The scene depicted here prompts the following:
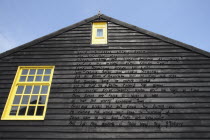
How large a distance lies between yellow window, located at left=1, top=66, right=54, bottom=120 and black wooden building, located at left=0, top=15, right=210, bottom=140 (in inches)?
1.4

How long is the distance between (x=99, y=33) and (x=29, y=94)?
162 inches

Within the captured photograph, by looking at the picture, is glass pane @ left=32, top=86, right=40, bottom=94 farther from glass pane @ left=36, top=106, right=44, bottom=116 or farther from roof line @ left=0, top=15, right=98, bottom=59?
roof line @ left=0, top=15, right=98, bottom=59

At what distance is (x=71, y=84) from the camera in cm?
641

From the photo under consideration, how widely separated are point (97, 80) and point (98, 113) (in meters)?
1.32

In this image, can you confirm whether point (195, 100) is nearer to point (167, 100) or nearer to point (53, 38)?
point (167, 100)

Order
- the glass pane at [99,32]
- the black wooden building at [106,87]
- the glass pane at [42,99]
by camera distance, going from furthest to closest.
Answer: the glass pane at [99,32]
the glass pane at [42,99]
the black wooden building at [106,87]

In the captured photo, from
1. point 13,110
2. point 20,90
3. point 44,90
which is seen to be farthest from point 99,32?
point 13,110

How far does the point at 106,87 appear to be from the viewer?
6297 mm

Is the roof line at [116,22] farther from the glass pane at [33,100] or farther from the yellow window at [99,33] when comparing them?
the glass pane at [33,100]

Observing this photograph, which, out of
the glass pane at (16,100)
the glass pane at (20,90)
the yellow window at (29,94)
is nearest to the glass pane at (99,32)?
the yellow window at (29,94)

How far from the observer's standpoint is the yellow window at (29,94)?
5.94 metres

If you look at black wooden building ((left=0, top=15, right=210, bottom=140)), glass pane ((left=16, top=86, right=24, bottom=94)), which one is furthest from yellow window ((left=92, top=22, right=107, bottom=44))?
glass pane ((left=16, top=86, right=24, bottom=94))

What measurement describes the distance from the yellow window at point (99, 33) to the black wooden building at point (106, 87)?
4.7 inches

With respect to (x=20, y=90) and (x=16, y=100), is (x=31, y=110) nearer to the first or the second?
(x=16, y=100)
